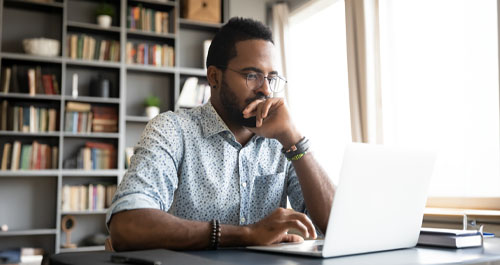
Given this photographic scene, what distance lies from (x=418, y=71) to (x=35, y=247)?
3270 millimetres

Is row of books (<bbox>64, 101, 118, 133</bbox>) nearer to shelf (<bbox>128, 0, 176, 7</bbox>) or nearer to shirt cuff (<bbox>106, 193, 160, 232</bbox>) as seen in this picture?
shelf (<bbox>128, 0, 176, 7</bbox>)

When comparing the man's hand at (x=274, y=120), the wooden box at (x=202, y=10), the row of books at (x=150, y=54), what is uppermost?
the wooden box at (x=202, y=10)

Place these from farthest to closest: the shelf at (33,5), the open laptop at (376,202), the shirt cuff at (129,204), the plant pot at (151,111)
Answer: the plant pot at (151,111) < the shelf at (33,5) < the shirt cuff at (129,204) < the open laptop at (376,202)

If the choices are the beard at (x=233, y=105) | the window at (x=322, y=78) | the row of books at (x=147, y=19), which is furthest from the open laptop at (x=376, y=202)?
the row of books at (x=147, y=19)

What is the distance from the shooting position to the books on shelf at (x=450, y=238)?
1160 mm

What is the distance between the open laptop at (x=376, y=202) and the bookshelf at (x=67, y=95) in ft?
11.2

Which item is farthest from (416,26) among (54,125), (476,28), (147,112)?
(54,125)

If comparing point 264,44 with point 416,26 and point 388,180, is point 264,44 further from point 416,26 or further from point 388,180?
point 416,26

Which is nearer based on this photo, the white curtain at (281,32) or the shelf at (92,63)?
the shelf at (92,63)

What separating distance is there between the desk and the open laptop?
3 cm

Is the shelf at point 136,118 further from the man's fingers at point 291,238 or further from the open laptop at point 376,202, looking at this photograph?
the open laptop at point 376,202

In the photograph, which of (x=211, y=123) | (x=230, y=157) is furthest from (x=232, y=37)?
(x=230, y=157)

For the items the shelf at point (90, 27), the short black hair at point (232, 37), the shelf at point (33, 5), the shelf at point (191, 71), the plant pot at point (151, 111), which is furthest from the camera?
the shelf at point (191, 71)

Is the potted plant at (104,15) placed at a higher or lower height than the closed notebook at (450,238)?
higher
